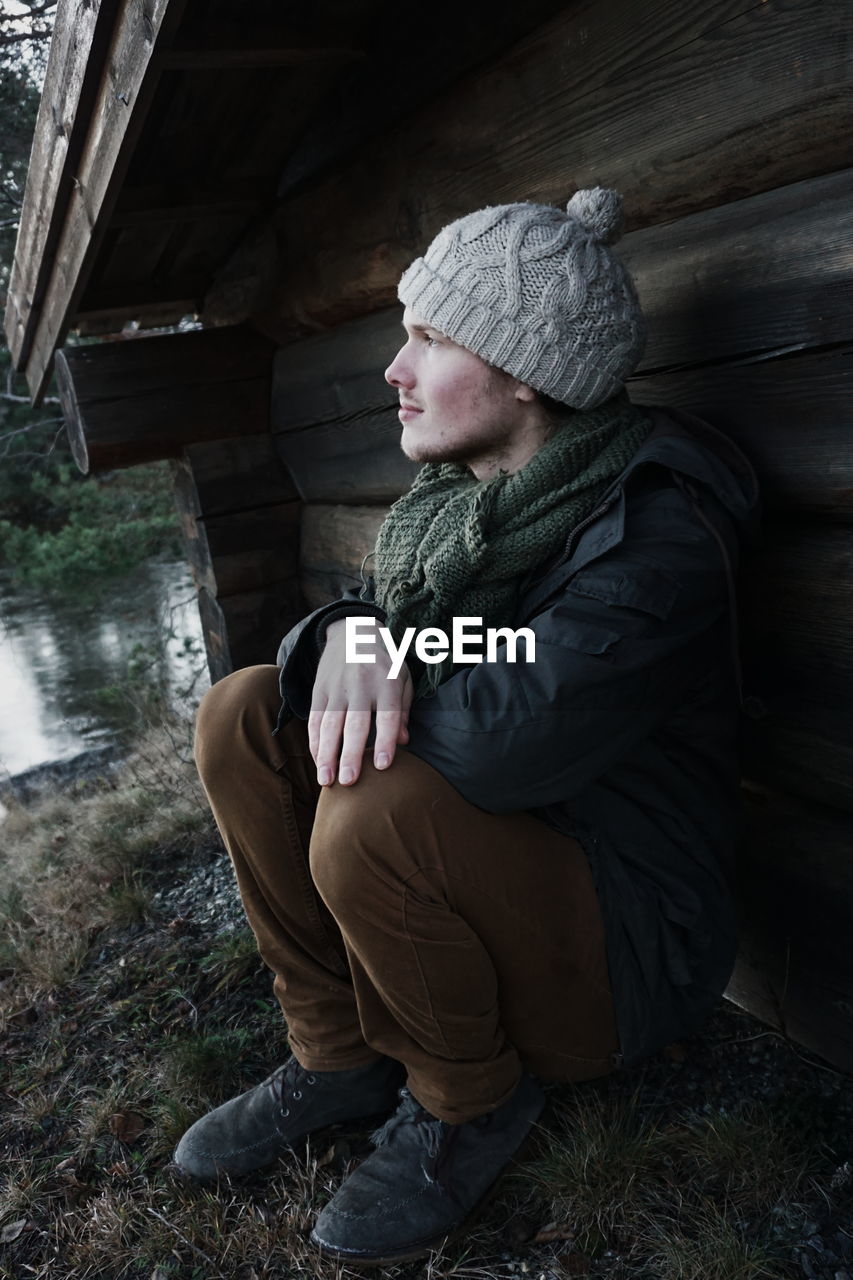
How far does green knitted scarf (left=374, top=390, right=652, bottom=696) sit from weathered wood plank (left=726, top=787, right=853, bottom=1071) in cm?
81

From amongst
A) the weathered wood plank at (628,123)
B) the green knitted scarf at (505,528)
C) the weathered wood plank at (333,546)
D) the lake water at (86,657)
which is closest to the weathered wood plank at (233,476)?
the weathered wood plank at (333,546)

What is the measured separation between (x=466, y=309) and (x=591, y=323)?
23 cm

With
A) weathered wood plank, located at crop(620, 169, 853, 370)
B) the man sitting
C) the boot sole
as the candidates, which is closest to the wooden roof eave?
the man sitting

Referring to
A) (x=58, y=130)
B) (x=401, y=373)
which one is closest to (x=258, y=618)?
(x=58, y=130)

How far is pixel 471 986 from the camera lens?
5.61 ft

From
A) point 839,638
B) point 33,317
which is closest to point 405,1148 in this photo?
point 839,638

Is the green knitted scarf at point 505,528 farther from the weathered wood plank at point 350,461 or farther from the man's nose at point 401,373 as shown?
the weathered wood plank at point 350,461

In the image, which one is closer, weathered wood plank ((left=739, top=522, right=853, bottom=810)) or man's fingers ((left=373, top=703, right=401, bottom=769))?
man's fingers ((left=373, top=703, right=401, bottom=769))

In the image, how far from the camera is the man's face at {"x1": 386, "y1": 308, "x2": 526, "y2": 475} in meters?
1.87

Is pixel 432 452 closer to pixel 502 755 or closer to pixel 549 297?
pixel 549 297

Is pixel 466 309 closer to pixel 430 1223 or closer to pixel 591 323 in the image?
pixel 591 323

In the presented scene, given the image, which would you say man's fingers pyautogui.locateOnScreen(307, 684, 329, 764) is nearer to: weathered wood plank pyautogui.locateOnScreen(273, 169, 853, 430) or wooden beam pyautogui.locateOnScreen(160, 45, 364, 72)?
weathered wood plank pyautogui.locateOnScreen(273, 169, 853, 430)

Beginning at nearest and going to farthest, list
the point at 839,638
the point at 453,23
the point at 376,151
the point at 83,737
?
the point at 839,638 → the point at 453,23 → the point at 376,151 → the point at 83,737

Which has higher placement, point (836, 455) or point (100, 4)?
point (100, 4)
